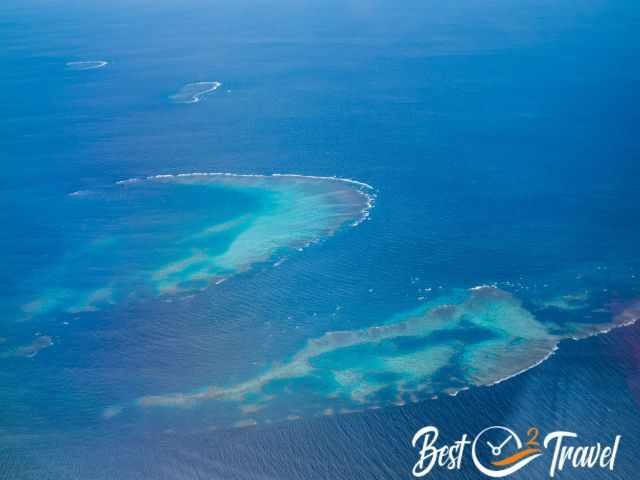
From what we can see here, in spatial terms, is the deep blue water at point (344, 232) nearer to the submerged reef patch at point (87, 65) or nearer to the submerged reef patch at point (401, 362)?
the submerged reef patch at point (401, 362)

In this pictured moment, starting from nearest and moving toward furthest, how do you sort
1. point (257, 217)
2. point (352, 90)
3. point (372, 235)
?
point (372, 235)
point (257, 217)
point (352, 90)

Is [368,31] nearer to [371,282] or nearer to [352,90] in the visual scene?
[352,90]

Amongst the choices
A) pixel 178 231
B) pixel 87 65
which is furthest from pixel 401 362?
pixel 87 65

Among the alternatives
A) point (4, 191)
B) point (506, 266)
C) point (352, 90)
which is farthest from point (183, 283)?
point (352, 90)

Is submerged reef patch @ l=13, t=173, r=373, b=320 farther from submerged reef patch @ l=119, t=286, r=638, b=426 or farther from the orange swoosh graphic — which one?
the orange swoosh graphic

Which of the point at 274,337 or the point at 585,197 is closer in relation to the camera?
the point at 274,337
